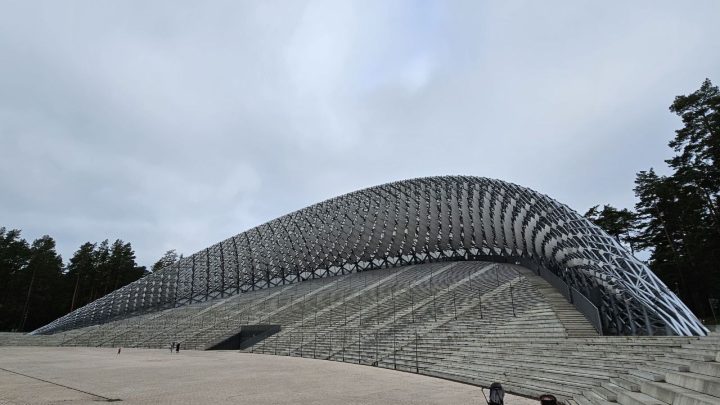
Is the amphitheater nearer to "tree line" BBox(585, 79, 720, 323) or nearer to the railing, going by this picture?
the railing

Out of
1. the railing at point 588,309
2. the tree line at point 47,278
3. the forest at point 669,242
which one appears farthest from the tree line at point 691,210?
the tree line at point 47,278

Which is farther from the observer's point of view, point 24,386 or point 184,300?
point 184,300

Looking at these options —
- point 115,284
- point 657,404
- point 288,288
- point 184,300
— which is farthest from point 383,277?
point 115,284

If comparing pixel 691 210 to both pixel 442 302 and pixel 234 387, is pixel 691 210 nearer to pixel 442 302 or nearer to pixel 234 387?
pixel 442 302

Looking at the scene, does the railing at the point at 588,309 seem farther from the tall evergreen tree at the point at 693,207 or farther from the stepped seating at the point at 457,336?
the tall evergreen tree at the point at 693,207

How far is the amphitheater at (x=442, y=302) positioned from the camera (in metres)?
11.1

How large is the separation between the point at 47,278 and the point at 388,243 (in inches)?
2684

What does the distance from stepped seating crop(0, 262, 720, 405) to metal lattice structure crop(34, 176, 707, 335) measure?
3.64 m

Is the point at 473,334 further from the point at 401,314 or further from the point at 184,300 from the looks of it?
the point at 184,300

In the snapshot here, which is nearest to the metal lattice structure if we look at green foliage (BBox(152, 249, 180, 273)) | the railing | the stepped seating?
the railing

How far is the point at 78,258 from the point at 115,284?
9.53m

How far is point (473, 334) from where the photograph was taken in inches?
744

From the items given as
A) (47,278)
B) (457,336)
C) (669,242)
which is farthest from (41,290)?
(669,242)

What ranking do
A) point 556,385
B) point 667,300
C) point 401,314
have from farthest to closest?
point 401,314, point 667,300, point 556,385
